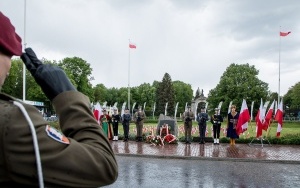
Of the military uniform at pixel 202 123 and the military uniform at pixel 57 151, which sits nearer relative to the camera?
the military uniform at pixel 57 151

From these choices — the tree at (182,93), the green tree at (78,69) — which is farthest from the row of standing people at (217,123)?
the tree at (182,93)

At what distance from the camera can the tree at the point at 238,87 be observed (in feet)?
212

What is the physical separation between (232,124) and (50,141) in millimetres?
17943

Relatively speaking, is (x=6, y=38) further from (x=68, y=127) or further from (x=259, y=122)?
(x=259, y=122)

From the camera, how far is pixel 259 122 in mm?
18391

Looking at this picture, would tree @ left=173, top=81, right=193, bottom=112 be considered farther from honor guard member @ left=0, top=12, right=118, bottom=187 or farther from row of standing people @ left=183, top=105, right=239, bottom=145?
honor guard member @ left=0, top=12, right=118, bottom=187

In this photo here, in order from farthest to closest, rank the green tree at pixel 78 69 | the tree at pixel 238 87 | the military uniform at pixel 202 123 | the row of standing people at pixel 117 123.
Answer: the green tree at pixel 78 69 < the tree at pixel 238 87 < the row of standing people at pixel 117 123 < the military uniform at pixel 202 123

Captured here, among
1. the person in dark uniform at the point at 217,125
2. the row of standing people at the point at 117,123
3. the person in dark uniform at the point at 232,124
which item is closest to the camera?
the person in dark uniform at the point at 232,124

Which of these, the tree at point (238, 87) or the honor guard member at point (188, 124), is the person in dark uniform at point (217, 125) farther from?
the tree at point (238, 87)

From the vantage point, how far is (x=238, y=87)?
214ft

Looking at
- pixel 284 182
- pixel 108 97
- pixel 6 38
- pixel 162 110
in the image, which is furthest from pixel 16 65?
pixel 6 38

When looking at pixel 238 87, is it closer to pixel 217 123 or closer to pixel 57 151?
pixel 217 123

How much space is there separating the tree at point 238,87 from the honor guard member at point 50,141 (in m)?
64.6

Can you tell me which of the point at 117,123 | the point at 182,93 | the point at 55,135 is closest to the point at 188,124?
the point at 117,123
